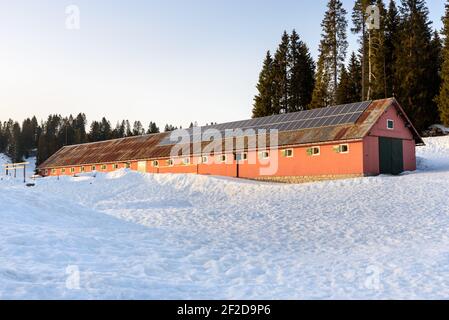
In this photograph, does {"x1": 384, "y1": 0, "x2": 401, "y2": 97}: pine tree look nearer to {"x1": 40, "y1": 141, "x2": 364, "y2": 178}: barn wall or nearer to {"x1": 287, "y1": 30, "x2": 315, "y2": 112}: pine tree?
{"x1": 287, "y1": 30, "x2": 315, "y2": 112}: pine tree

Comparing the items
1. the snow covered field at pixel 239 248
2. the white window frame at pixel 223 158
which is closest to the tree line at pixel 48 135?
the white window frame at pixel 223 158

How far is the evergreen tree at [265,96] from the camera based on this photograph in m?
63.4

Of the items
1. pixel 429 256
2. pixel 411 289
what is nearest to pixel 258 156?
pixel 429 256

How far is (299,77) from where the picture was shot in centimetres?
6419

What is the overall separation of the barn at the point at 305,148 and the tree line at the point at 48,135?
7219cm

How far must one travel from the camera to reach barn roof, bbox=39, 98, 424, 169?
1281 inches

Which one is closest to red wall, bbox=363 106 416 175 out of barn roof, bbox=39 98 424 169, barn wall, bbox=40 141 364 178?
barn roof, bbox=39 98 424 169

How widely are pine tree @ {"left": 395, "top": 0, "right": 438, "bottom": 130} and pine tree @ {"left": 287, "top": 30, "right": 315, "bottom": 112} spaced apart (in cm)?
1424

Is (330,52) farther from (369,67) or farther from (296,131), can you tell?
(296,131)

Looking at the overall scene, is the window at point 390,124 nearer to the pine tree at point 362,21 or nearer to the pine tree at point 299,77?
the pine tree at point 362,21

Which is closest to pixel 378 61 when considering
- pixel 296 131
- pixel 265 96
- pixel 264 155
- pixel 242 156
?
pixel 265 96

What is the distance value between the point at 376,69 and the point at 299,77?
13529 millimetres
